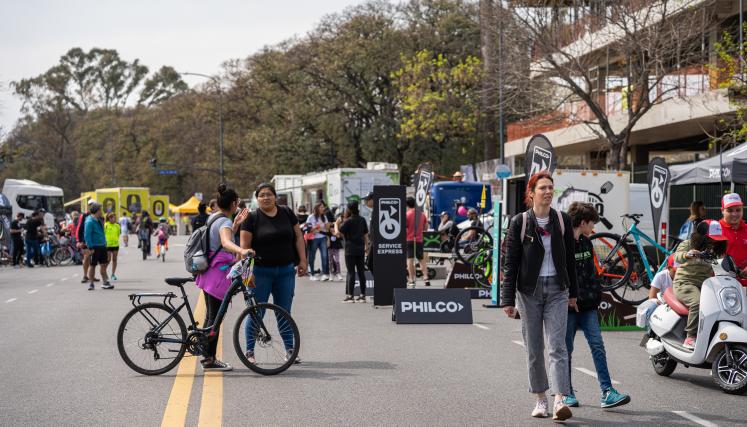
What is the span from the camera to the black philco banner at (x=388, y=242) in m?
16.8

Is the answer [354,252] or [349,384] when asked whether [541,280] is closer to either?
[349,384]

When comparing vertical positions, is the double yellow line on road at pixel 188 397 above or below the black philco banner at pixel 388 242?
below

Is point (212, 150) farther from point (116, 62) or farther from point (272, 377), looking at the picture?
point (272, 377)

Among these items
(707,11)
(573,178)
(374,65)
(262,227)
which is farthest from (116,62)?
(262,227)

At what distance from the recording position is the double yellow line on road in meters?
7.50

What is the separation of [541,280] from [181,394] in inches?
127

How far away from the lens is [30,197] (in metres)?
53.2

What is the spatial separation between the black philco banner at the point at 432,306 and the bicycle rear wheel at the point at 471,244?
3918mm

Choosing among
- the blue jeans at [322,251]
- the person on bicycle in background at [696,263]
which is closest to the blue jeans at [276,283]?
the person on bicycle in background at [696,263]

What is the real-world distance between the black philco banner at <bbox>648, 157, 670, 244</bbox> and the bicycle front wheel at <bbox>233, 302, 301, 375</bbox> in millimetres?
9395

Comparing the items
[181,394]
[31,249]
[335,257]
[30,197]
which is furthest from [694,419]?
[30,197]

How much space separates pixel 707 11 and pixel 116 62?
81238mm

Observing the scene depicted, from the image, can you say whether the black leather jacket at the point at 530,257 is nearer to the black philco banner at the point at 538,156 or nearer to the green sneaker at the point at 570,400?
the green sneaker at the point at 570,400

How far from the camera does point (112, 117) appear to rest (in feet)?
311
